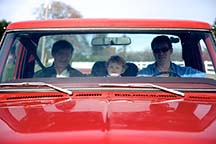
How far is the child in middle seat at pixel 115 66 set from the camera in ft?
13.2

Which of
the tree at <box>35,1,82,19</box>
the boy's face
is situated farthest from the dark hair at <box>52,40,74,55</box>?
the tree at <box>35,1,82,19</box>

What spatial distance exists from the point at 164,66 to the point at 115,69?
0.43 m

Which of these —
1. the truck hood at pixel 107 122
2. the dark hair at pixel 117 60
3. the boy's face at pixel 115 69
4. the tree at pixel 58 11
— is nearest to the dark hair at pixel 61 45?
the dark hair at pixel 117 60

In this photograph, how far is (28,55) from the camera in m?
4.87

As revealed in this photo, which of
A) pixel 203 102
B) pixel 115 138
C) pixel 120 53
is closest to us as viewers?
pixel 115 138

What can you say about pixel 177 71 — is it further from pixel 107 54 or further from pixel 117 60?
pixel 107 54

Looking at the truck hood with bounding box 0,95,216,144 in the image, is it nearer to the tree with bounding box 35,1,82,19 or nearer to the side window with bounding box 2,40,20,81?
the side window with bounding box 2,40,20,81

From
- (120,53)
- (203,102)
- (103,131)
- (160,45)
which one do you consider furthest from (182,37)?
(103,131)

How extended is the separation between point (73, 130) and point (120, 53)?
2.13m

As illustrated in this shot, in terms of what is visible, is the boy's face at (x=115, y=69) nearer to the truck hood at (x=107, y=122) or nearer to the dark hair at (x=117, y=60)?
the dark hair at (x=117, y=60)

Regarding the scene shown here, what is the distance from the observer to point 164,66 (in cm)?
416

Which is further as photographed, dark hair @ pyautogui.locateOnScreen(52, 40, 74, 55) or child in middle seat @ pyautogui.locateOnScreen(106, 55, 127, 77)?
dark hair @ pyautogui.locateOnScreen(52, 40, 74, 55)

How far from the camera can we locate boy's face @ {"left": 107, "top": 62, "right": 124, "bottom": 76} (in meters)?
4.02

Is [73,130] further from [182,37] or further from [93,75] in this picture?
[182,37]
